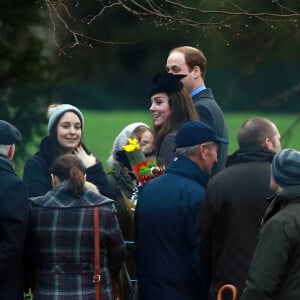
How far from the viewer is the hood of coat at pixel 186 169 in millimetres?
7672

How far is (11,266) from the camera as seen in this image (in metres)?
7.80

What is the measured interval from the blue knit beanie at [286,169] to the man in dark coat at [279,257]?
4.9 inches

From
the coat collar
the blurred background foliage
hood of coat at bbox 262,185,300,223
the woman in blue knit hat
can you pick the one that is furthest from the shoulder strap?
the blurred background foliage

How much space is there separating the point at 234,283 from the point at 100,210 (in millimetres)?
950

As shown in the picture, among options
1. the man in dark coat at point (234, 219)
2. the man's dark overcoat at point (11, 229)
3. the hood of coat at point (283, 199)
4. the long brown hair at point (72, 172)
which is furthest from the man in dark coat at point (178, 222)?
the hood of coat at point (283, 199)

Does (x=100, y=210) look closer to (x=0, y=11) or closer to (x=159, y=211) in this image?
(x=159, y=211)

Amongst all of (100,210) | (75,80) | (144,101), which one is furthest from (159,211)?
(75,80)

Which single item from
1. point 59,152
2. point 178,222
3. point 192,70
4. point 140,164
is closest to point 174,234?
point 178,222

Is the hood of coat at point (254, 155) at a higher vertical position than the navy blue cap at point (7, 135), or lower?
lower

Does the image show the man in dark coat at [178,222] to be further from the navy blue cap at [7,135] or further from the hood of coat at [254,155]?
the navy blue cap at [7,135]

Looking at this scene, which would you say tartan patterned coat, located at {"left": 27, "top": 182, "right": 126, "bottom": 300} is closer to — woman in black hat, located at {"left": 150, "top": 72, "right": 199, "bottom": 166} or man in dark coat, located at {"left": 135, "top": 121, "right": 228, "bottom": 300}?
man in dark coat, located at {"left": 135, "top": 121, "right": 228, "bottom": 300}

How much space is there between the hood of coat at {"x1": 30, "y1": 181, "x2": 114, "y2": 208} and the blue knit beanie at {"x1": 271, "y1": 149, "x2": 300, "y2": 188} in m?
1.39

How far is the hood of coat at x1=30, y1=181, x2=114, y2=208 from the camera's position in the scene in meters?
7.72

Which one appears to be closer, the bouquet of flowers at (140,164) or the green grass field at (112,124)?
the bouquet of flowers at (140,164)
